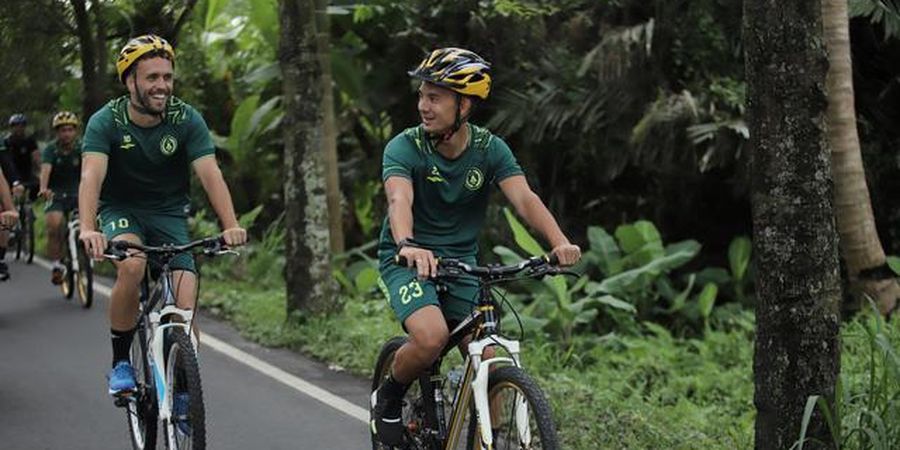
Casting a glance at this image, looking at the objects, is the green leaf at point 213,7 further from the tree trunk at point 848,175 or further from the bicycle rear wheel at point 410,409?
the bicycle rear wheel at point 410,409

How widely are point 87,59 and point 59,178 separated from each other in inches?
70.2

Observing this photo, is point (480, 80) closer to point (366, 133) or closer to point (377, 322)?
point (377, 322)

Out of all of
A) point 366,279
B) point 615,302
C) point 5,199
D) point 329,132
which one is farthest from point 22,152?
point 615,302

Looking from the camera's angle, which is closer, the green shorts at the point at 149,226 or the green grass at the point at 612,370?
the green shorts at the point at 149,226

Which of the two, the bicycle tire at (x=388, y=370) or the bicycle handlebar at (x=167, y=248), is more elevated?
the bicycle handlebar at (x=167, y=248)

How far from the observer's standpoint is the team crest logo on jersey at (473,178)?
5410 millimetres

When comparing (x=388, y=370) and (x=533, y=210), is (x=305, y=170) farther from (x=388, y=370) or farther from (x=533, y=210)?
(x=533, y=210)

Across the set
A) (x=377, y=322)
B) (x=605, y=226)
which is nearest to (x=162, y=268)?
(x=377, y=322)

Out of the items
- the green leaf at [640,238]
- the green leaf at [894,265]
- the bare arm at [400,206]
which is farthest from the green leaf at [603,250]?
the bare arm at [400,206]

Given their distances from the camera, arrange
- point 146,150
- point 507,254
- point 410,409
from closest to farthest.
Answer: point 410,409, point 146,150, point 507,254

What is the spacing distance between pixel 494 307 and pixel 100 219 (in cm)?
261

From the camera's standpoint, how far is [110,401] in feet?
26.5

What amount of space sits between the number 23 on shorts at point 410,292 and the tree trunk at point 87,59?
8934mm

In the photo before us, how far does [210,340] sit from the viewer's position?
34.7ft
